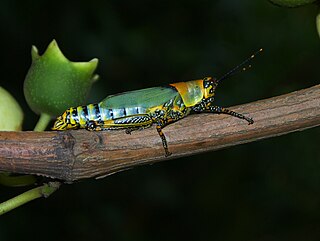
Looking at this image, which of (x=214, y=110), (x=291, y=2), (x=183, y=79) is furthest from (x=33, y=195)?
(x=183, y=79)

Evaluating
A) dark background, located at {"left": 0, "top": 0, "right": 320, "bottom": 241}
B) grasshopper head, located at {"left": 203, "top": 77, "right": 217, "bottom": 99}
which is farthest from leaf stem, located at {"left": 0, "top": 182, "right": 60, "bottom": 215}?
dark background, located at {"left": 0, "top": 0, "right": 320, "bottom": 241}

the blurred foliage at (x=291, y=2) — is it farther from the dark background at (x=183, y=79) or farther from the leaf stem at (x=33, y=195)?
the dark background at (x=183, y=79)

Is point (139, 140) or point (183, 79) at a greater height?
point (139, 140)

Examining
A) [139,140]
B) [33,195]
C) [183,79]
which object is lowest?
[183,79]

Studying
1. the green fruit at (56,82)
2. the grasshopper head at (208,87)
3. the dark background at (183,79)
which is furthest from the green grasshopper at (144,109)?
the dark background at (183,79)

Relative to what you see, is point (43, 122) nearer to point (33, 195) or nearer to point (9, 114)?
point (9, 114)

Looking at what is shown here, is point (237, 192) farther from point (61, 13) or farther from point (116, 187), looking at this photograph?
point (61, 13)
